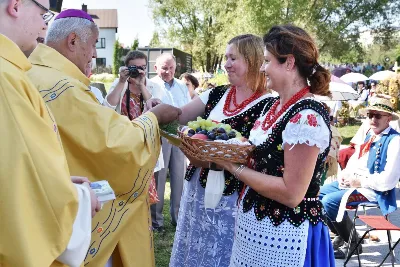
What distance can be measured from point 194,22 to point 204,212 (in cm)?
3807

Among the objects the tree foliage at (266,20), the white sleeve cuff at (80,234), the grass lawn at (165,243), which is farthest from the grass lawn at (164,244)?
the tree foliage at (266,20)

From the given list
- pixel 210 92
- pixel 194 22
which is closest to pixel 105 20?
pixel 194 22

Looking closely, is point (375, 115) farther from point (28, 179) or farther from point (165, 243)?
point (28, 179)

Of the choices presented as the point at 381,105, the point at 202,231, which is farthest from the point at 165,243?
the point at 381,105

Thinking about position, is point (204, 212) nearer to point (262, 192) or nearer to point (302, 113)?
point (262, 192)

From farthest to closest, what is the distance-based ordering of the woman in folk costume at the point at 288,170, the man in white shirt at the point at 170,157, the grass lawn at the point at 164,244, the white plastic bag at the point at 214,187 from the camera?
1. the man in white shirt at the point at 170,157
2. the grass lawn at the point at 164,244
3. the white plastic bag at the point at 214,187
4. the woman in folk costume at the point at 288,170

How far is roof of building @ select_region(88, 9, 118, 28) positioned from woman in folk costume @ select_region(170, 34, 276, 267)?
81213 millimetres

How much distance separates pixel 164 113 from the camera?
9.66ft

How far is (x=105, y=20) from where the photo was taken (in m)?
84.0

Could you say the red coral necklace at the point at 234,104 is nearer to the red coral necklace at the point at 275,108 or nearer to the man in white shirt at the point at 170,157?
the red coral necklace at the point at 275,108

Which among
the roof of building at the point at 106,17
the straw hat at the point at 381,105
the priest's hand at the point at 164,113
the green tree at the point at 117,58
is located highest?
the roof of building at the point at 106,17

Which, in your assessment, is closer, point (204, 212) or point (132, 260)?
point (132, 260)

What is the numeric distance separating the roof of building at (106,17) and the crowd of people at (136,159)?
81.5 metres

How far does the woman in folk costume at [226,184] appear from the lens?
3.23m
